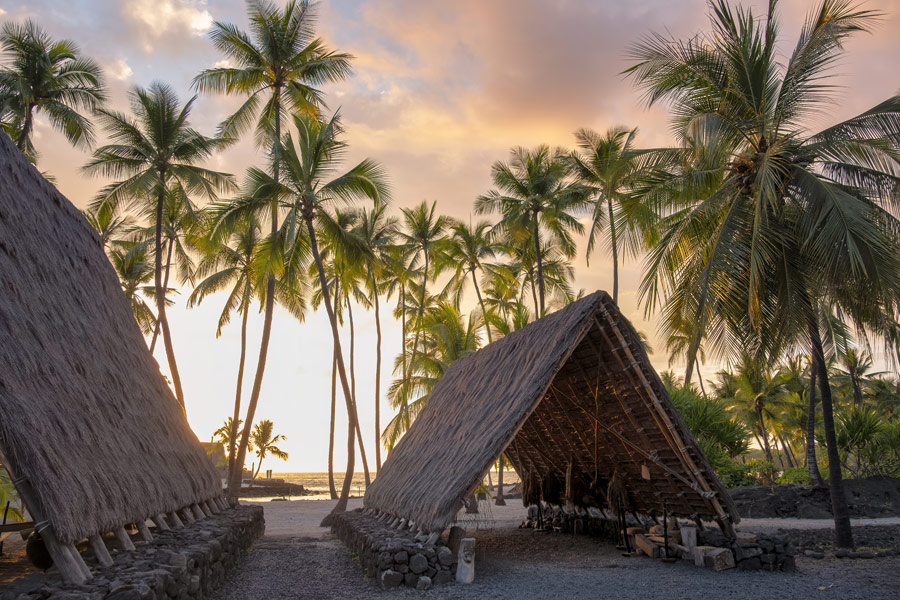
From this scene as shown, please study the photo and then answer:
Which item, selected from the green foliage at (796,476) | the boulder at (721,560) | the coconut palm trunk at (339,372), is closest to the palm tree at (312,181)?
the coconut palm trunk at (339,372)

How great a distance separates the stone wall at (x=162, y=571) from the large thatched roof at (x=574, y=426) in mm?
2298

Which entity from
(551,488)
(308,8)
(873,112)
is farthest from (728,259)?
(308,8)

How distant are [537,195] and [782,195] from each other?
12.7 meters

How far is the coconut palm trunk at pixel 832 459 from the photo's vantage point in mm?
8977

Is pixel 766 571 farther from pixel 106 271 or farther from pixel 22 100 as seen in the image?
pixel 22 100

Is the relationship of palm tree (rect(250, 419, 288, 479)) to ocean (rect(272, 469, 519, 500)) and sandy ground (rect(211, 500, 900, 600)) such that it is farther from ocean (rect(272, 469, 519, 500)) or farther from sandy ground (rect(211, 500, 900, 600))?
sandy ground (rect(211, 500, 900, 600))

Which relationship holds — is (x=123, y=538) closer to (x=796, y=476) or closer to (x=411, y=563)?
(x=411, y=563)

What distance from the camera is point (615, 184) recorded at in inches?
611

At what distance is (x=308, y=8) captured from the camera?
1692cm

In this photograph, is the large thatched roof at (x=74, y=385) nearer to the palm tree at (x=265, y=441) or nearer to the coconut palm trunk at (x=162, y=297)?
the coconut palm trunk at (x=162, y=297)

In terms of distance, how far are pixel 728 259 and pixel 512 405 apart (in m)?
4.36

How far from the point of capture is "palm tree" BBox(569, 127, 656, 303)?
11008mm

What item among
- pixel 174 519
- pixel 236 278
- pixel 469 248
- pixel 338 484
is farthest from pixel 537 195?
pixel 338 484

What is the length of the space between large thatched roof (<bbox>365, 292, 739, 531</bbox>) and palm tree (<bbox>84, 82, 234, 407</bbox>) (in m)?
10.4
